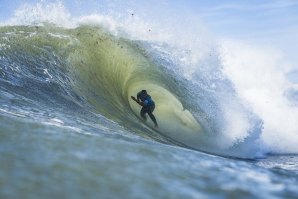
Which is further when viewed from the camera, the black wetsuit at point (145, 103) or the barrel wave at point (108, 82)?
the black wetsuit at point (145, 103)

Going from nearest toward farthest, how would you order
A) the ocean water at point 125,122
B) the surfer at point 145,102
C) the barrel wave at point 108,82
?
the ocean water at point 125,122 < the barrel wave at point 108,82 < the surfer at point 145,102

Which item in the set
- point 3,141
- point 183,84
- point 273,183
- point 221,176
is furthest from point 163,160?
point 183,84

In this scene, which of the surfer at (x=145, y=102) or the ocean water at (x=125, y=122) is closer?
the ocean water at (x=125, y=122)

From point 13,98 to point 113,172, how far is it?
409 centimetres

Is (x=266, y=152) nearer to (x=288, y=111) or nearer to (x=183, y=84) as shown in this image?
(x=183, y=84)

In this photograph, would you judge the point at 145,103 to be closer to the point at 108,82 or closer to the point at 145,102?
the point at 145,102

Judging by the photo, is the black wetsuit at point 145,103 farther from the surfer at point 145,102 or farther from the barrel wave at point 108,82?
the barrel wave at point 108,82

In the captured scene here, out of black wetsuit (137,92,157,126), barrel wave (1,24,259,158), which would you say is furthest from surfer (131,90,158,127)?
barrel wave (1,24,259,158)

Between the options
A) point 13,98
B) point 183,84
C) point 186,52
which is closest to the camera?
point 13,98

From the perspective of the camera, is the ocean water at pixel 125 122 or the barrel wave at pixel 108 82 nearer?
the ocean water at pixel 125 122

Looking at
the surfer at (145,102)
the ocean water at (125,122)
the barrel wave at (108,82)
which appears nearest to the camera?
the ocean water at (125,122)

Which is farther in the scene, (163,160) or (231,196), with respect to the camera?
(163,160)

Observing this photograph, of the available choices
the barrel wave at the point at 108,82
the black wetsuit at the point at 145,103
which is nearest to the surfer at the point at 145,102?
the black wetsuit at the point at 145,103

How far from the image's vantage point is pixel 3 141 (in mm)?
4109
